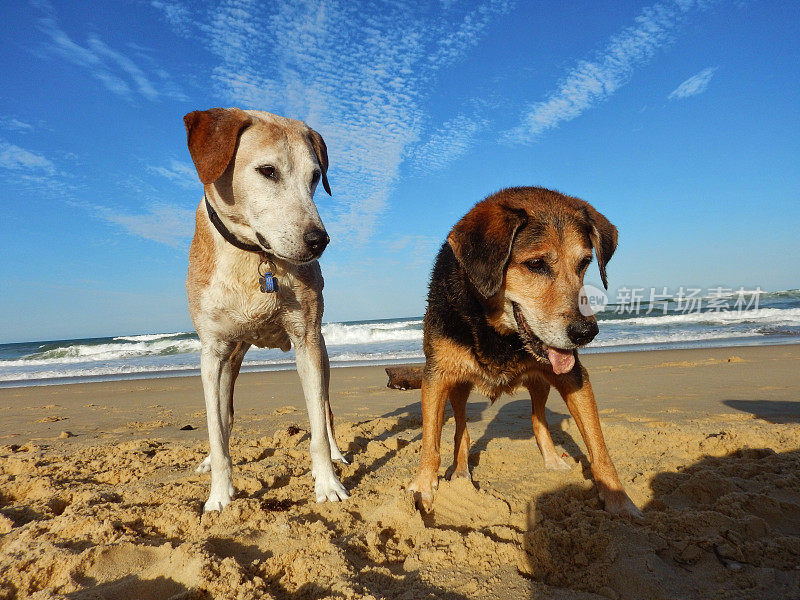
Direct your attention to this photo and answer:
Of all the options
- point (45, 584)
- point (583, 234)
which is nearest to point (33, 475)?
point (45, 584)

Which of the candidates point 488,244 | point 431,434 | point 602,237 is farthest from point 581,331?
point 431,434

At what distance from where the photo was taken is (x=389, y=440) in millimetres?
5004

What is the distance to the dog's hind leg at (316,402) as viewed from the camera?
136 inches

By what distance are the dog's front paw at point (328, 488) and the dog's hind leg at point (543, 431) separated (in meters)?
1.71

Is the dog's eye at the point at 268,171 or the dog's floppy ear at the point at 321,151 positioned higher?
the dog's floppy ear at the point at 321,151

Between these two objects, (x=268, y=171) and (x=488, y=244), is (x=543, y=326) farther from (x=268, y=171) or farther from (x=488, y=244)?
(x=268, y=171)

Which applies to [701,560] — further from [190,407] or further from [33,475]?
[190,407]

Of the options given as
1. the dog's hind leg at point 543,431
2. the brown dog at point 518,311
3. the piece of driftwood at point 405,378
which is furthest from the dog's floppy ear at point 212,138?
the piece of driftwood at point 405,378

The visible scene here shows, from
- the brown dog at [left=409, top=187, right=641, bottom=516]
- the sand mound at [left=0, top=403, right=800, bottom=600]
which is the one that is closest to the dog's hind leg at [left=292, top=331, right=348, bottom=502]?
the sand mound at [left=0, top=403, right=800, bottom=600]

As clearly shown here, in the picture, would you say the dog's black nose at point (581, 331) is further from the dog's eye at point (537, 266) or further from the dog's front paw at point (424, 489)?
the dog's front paw at point (424, 489)

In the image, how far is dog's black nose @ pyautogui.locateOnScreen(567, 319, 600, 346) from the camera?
2731mm

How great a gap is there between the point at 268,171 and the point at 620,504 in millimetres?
3175

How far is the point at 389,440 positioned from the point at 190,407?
17.4 ft

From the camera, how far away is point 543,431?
159 inches
